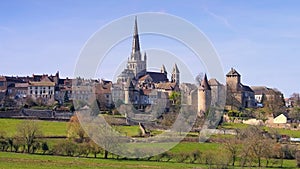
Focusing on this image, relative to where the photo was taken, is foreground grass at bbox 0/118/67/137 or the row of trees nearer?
the row of trees

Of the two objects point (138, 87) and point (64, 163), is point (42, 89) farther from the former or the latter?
point (64, 163)

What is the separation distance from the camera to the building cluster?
64.5 metres

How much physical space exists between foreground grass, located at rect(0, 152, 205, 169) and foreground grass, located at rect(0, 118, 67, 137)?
8050mm

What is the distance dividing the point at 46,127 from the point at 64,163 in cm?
1785

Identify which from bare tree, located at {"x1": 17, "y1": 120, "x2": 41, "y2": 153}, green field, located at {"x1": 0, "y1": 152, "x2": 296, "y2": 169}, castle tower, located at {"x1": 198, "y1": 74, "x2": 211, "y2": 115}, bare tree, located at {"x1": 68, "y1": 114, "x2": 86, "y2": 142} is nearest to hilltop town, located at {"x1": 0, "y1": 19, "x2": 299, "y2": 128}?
castle tower, located at {"x1": 198, "y1": 74, "x2": 211, "y2": 115}

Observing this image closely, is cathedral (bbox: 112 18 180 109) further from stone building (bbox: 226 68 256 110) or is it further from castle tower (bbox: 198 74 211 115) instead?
stone building (bbox: 226 68 256 110)

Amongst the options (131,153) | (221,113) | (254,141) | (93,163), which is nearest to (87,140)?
(131,153)

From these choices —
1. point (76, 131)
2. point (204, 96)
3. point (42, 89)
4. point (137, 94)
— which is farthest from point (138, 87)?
point (76, 131)

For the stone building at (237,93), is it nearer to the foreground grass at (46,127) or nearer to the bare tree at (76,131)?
the foreground grass at (46,127)

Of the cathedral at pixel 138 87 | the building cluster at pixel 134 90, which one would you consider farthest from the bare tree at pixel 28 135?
the cathedral at pixel 138 87

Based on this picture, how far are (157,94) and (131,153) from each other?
43.1 m

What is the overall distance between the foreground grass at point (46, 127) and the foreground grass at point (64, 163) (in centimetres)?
805

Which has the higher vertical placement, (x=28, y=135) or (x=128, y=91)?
(x=128, y=91)

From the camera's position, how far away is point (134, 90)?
73938 millimetres
